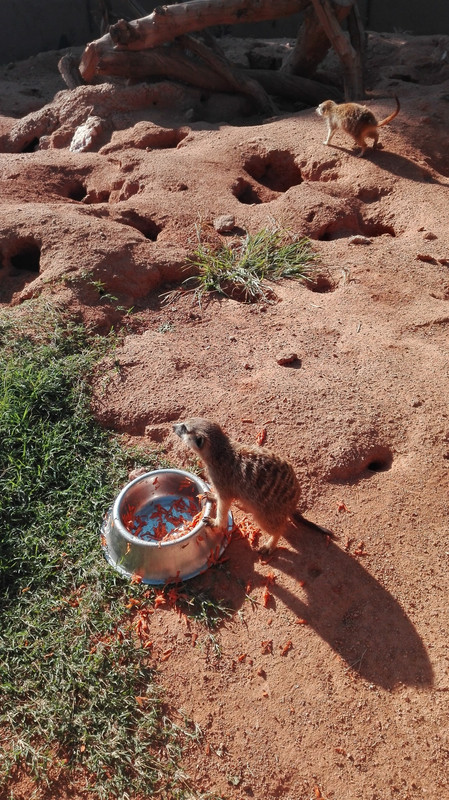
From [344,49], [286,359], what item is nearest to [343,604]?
[286,359]

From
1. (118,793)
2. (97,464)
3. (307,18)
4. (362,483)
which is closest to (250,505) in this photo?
(362,483)

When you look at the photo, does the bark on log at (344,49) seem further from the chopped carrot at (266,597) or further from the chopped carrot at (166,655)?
the chopped carrot at (166,655)

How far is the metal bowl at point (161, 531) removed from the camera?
9.04 feet

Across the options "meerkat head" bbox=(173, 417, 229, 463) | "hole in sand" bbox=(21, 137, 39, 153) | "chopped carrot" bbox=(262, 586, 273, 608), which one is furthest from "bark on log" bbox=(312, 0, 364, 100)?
"chopped carrot" bbox=(262, 586, 273, 608)

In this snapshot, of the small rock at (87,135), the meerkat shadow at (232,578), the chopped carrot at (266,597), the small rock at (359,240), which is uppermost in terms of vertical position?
the small rock at (87,135)

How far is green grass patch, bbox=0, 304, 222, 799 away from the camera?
231 cm

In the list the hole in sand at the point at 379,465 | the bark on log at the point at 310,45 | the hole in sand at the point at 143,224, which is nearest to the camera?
the hole in sand at the point at 379,465

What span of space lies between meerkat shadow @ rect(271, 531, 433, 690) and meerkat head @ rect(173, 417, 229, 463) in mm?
555

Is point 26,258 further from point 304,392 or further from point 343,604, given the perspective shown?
point 343,604

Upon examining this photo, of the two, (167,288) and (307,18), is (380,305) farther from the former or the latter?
(307,18)

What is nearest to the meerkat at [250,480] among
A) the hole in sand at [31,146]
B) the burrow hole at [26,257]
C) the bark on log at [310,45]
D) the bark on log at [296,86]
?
the burrow hole at [26,257]

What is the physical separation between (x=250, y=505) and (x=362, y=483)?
658mm

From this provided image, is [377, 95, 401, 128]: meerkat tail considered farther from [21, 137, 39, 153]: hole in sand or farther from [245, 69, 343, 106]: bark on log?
[21, 137, 39, 153]: hole in sand

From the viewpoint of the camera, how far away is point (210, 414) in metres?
3.46
